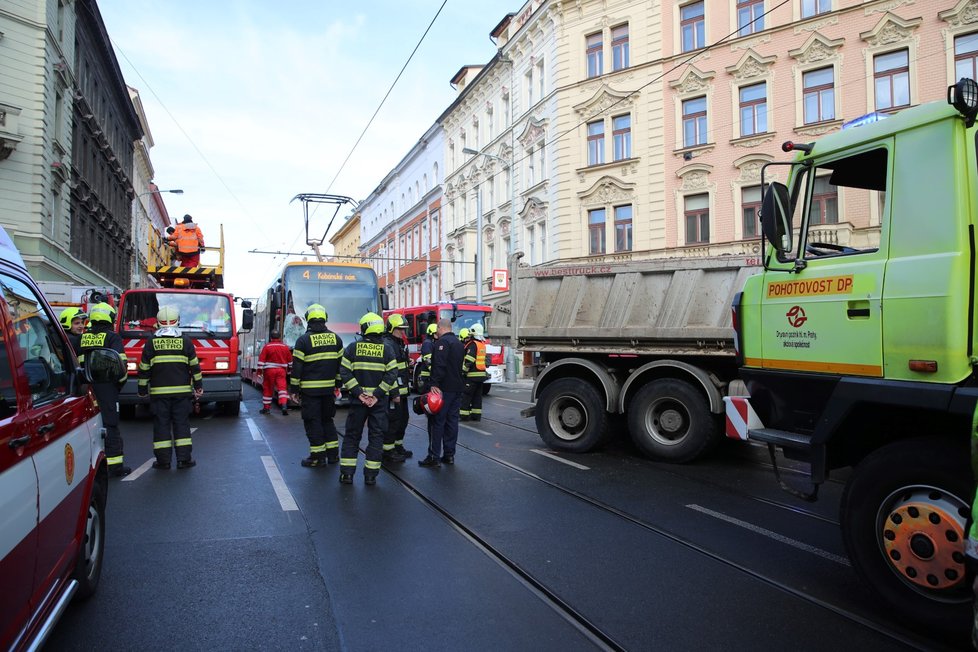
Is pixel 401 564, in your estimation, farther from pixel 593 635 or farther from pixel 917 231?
pixel 917 231

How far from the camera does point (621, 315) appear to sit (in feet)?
27.6

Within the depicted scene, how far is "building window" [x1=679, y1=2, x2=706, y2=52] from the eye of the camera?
24.2 metres

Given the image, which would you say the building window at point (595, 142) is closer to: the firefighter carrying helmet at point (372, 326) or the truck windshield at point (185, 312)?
the truck windshield at point (185, 312)

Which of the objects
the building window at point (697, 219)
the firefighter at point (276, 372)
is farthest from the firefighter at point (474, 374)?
the building window at point (697, 219)

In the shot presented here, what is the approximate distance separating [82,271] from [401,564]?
96.9 ft

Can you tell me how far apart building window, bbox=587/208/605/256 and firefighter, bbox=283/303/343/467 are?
19.9 metres

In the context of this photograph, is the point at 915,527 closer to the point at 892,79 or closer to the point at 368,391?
the point at 368,391

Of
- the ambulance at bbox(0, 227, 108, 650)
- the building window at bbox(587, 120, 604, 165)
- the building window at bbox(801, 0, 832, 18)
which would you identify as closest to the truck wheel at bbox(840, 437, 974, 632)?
the ambulance at bbox(0, 227, 108, 650)

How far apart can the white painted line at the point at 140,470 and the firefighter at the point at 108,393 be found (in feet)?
0.23

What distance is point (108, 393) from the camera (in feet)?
24.9

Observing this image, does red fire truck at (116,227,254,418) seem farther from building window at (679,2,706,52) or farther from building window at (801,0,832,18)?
building window at (801,0,832,18)

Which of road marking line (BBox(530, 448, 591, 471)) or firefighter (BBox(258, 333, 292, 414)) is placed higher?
firefighter (BBox(258, 333, 292, 414))

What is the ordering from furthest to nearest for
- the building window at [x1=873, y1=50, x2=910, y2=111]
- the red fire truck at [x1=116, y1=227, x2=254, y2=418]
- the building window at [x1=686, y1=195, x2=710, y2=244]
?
the building window at [x1=686, y1=195, x2=710, y2=244], the building window at [x1=873, y1=50, x2=910, y2=111], the red fire truck at [x1=116, y1=227, x2=254, y2=418]

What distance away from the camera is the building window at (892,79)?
20.2 metres
